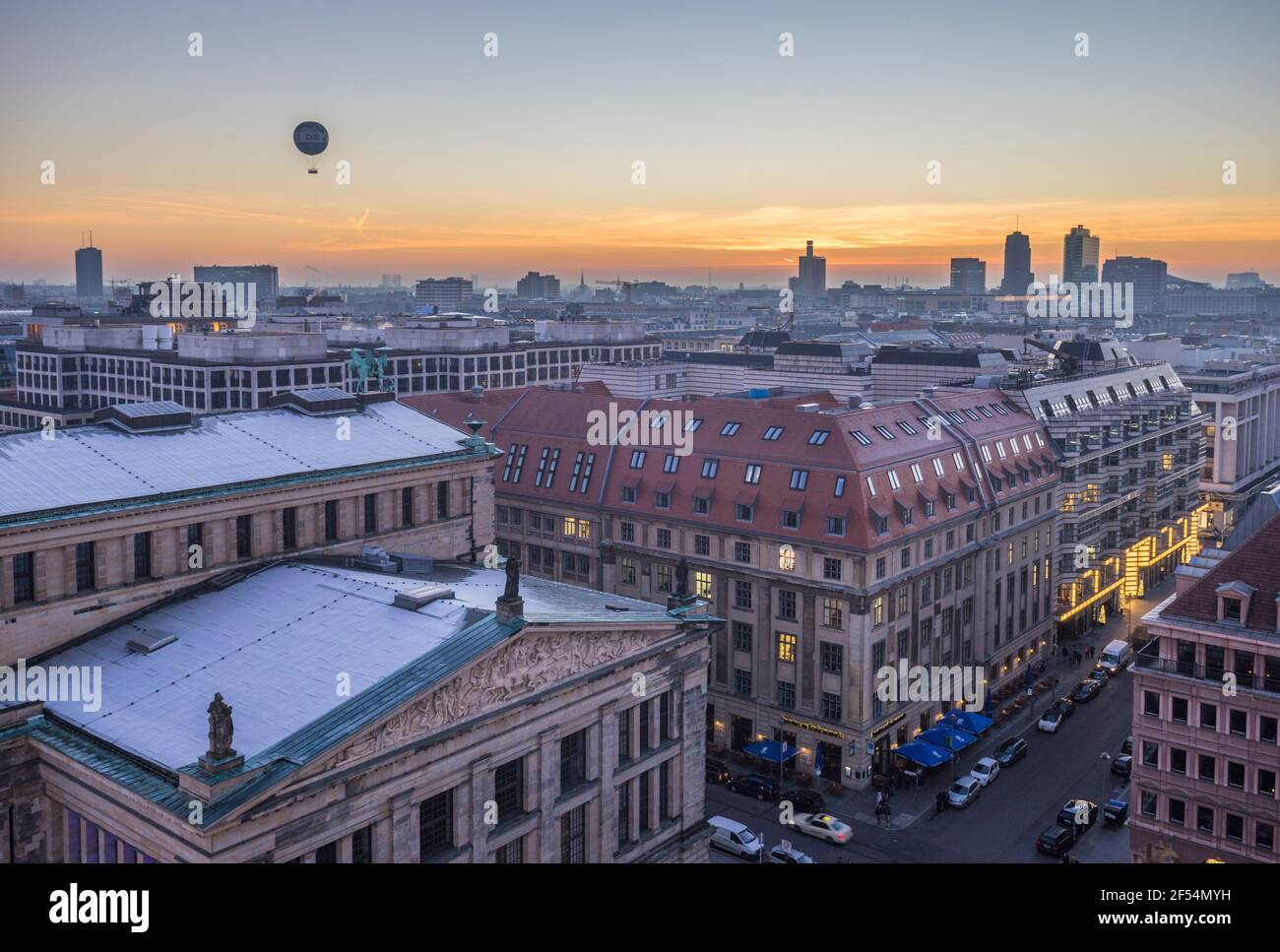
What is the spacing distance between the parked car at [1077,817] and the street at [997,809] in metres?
0.54

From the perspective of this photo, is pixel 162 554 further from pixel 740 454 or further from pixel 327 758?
pixel 740 454

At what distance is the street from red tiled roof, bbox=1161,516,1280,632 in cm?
1634

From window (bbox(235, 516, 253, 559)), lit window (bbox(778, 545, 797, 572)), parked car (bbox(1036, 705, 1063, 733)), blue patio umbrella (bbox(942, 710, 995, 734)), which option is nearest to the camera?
window (bbox(235, 516, 253, 559))

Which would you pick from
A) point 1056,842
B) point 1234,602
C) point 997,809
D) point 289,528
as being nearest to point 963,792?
point 997,809

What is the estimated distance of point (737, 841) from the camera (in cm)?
6925

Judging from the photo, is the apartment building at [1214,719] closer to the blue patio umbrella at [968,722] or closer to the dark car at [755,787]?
the blue patio umbrella at [968,722]

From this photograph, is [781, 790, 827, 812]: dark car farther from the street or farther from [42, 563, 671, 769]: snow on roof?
[42, 563, 671, 769]: snow on roof

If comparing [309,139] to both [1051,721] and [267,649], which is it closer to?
[267,649]

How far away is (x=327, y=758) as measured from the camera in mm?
39969

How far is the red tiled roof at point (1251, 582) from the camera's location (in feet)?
197

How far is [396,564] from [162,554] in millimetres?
12587

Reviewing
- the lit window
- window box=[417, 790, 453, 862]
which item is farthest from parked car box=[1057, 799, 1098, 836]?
window box=[417, 790, 453, 862]

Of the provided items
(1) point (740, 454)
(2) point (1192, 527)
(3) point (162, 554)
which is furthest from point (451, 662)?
(2) point (1192, 527)

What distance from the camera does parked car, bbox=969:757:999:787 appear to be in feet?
262
